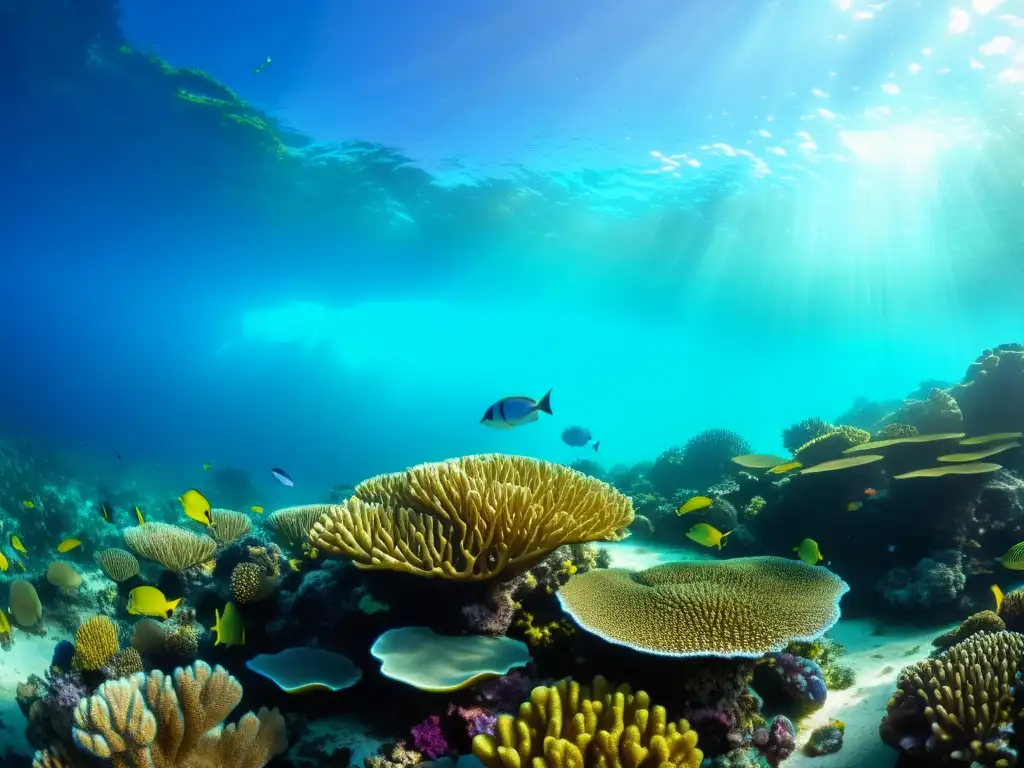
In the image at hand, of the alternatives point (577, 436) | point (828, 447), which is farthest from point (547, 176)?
point (828, 447)

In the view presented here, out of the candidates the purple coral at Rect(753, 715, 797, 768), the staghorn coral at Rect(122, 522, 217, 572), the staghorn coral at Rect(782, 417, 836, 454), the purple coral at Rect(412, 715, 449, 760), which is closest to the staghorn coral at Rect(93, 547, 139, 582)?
the staghorn coral at Rect(122, 522, 217, 572)

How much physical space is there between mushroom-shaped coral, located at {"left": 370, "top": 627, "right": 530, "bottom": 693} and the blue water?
17529mm

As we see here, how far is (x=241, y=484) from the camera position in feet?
85.9

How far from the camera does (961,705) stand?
10.4ft

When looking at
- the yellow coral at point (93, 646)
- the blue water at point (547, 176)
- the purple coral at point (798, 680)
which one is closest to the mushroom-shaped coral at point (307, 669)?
the yellow coral at point (93, 646)

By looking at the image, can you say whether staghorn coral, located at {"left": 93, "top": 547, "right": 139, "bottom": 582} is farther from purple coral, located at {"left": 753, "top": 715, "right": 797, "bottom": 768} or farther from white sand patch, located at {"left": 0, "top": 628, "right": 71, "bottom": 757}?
purple coral, located at {"left": 753, "top": 715, "right": 797, "bottom": 768}

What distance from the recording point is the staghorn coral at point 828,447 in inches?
336

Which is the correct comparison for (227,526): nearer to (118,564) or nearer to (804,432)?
(118,564)

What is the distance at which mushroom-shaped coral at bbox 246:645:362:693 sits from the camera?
11.5 feet

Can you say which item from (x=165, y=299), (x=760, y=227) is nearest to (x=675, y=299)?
(x=760, y=227)

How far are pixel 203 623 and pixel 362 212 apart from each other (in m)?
24.5

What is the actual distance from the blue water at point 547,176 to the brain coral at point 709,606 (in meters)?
16.9

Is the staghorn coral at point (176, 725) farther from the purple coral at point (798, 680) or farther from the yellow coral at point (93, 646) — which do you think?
the purple coral at point (798, 680)

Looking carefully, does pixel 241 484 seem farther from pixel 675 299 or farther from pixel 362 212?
pixel 675 299
